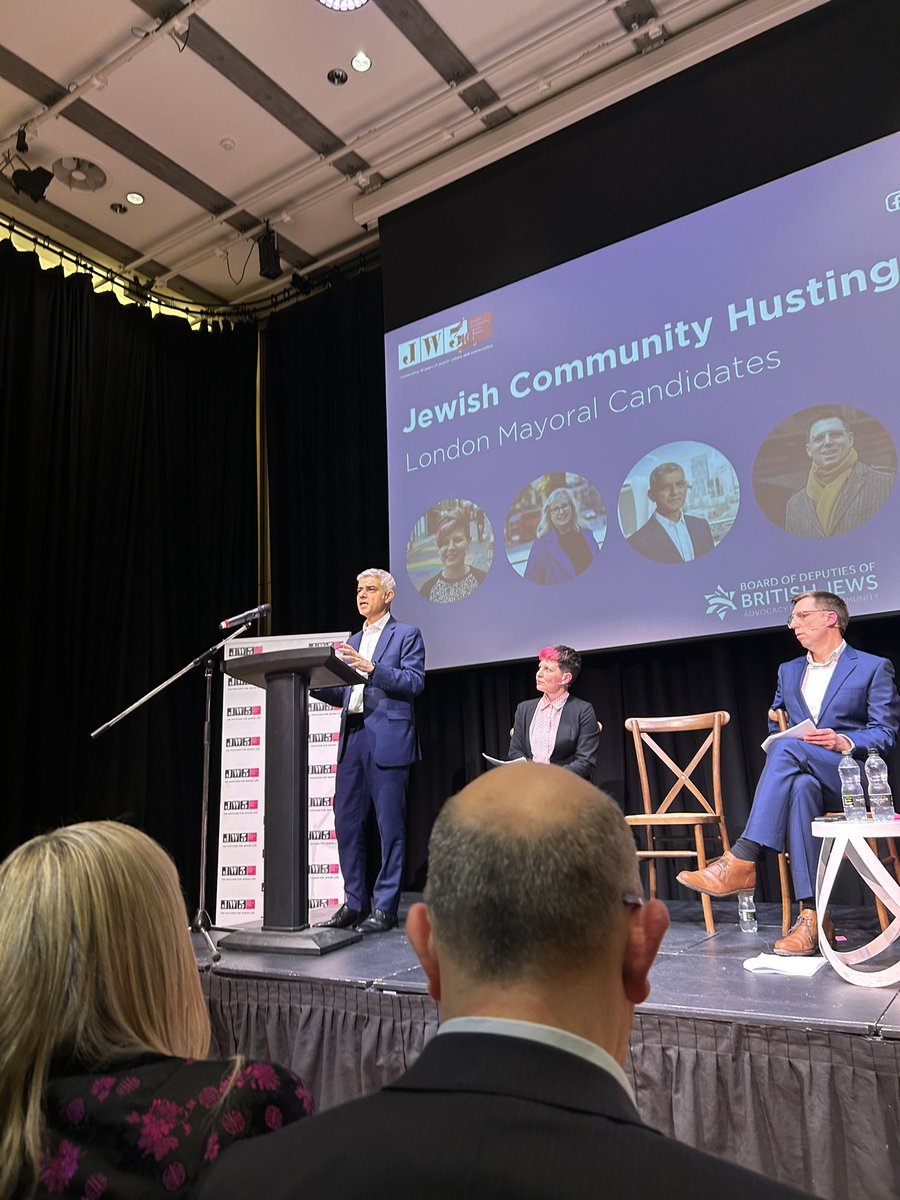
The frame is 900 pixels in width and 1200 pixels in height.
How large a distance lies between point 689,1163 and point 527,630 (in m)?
4.20

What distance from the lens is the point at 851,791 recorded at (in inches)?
109

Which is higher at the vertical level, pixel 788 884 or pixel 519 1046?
pixel 519 1046

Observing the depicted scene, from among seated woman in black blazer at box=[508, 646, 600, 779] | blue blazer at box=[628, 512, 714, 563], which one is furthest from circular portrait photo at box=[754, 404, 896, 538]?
seated woman in black blazer at box=[508, 646, 600, 779]

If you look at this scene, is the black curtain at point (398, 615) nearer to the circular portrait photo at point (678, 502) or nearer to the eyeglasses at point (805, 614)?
the circular portrait photo at point (678, 502)

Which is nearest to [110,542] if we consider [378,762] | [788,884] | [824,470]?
[378,762]

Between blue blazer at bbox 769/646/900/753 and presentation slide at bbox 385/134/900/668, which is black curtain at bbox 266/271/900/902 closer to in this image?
presentation slide at bbox 385/134/900/668

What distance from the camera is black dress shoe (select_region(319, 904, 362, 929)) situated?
3658mm

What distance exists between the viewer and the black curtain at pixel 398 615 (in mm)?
4422

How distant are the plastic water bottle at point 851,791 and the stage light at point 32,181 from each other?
5.09 m

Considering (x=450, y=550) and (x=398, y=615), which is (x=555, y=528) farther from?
(x=398, y=615)

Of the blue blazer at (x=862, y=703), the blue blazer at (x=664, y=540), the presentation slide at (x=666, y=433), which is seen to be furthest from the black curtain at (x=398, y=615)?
the blue blazer at (x=862, y=703)

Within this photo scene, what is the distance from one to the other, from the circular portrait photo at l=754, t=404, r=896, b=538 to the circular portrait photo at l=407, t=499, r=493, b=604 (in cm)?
149

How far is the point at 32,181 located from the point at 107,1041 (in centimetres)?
551

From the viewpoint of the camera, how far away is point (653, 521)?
4422 mm
